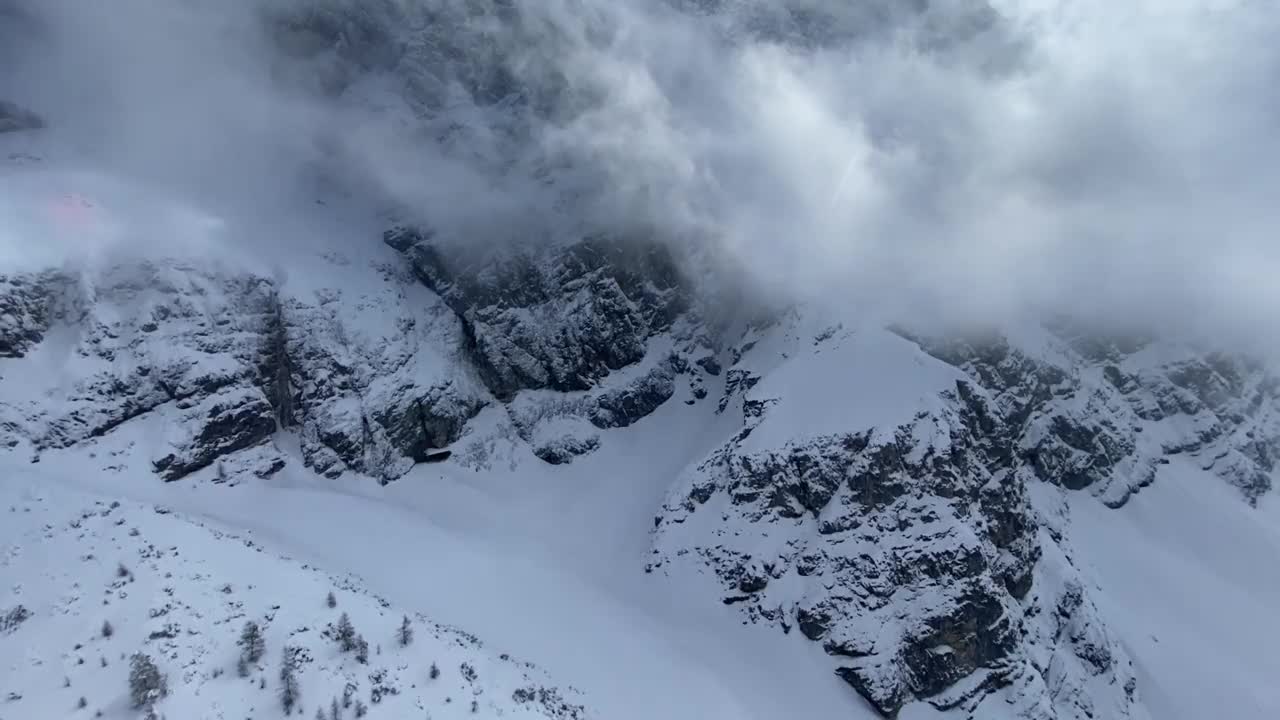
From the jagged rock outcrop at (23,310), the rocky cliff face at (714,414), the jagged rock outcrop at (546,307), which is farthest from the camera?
the jagged rock outcrop at (546,307)

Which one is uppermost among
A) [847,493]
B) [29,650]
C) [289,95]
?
[289,95]

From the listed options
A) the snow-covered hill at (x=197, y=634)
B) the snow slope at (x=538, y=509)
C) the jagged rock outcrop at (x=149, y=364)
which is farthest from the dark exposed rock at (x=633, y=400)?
the snow-covered hill at (x=197, y=634)

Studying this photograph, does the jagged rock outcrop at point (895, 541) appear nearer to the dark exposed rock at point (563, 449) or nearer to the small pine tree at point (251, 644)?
the dark exposed rock at point (563, 449)

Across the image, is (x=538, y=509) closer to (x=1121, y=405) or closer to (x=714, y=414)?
(x=714, y=414)

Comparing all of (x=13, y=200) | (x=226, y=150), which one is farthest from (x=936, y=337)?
(x=13, y=200)

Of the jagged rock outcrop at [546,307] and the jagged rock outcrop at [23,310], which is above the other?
the jagged rock outcrop at [546,307]

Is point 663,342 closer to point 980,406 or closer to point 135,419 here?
point 980,406
